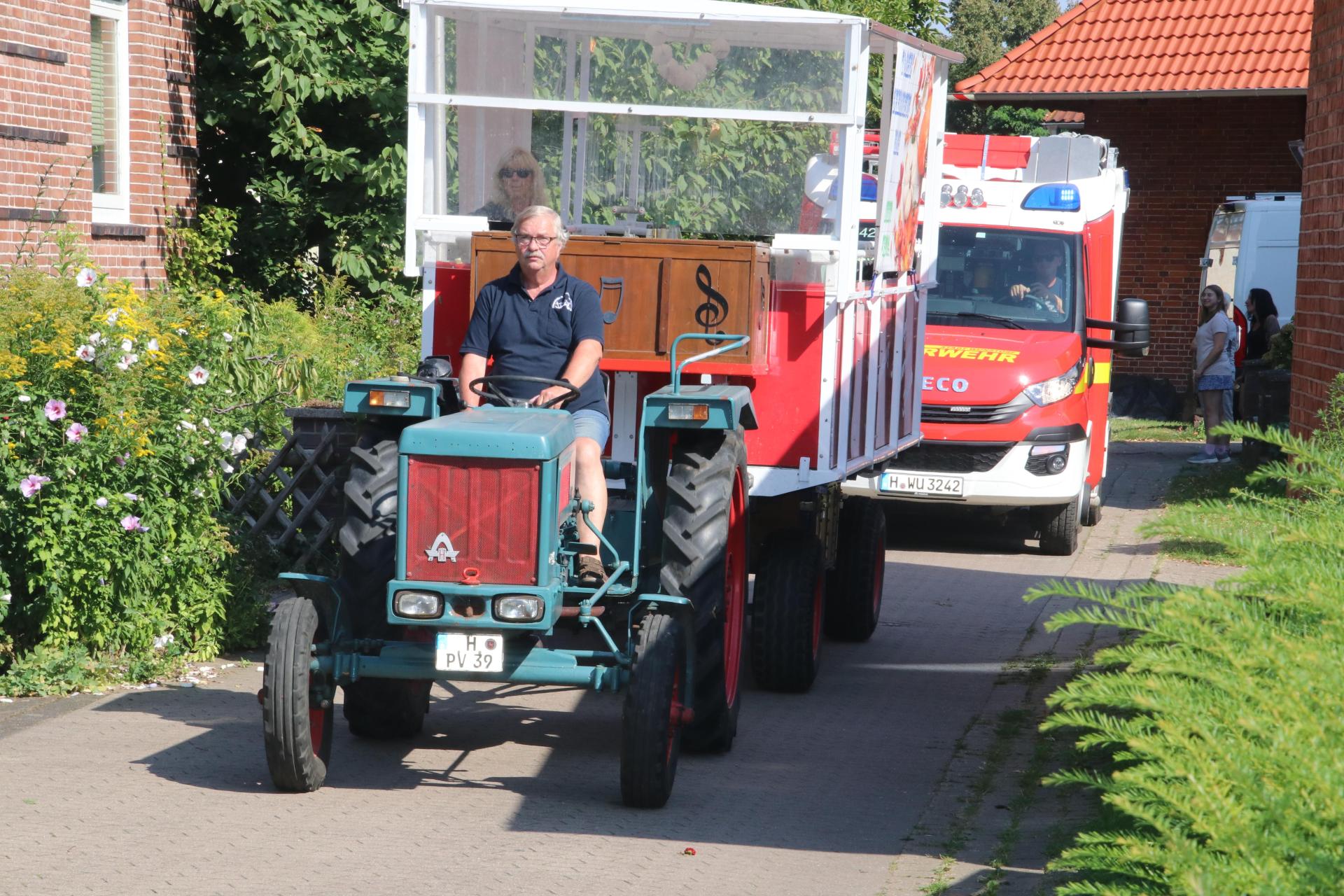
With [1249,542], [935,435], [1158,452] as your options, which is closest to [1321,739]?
[1249,542]

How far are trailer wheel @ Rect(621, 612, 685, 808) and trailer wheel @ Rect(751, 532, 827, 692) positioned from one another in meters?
1.81

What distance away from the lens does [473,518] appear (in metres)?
5.48

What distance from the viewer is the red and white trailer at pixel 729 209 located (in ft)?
23.4

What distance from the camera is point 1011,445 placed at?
38.2 feet

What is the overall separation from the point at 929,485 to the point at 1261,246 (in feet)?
32.3

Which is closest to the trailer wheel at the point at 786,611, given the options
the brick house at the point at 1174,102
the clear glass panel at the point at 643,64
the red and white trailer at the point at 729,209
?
the red and white trailer at the point at 729,209

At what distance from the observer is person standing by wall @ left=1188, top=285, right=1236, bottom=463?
17.3 meters

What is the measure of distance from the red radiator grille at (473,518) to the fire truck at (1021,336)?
5.77 m

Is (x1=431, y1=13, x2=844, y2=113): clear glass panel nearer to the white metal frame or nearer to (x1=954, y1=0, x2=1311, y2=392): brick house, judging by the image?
the white metal frame

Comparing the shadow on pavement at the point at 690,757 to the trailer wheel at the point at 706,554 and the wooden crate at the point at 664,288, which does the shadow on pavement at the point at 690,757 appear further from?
the wooden crate at the point at 664,288

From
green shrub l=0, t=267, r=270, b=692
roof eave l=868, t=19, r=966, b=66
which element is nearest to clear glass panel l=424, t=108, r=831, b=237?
roof eave l=868, t=19, r=966, b=66

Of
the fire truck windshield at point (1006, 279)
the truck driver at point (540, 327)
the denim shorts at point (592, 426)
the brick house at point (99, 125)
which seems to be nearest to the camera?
the denim shorts at point (592, 426)

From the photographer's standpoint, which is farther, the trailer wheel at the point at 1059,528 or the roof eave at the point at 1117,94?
the roof eave at the point at 1117,94

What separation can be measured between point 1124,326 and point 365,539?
7.34m
